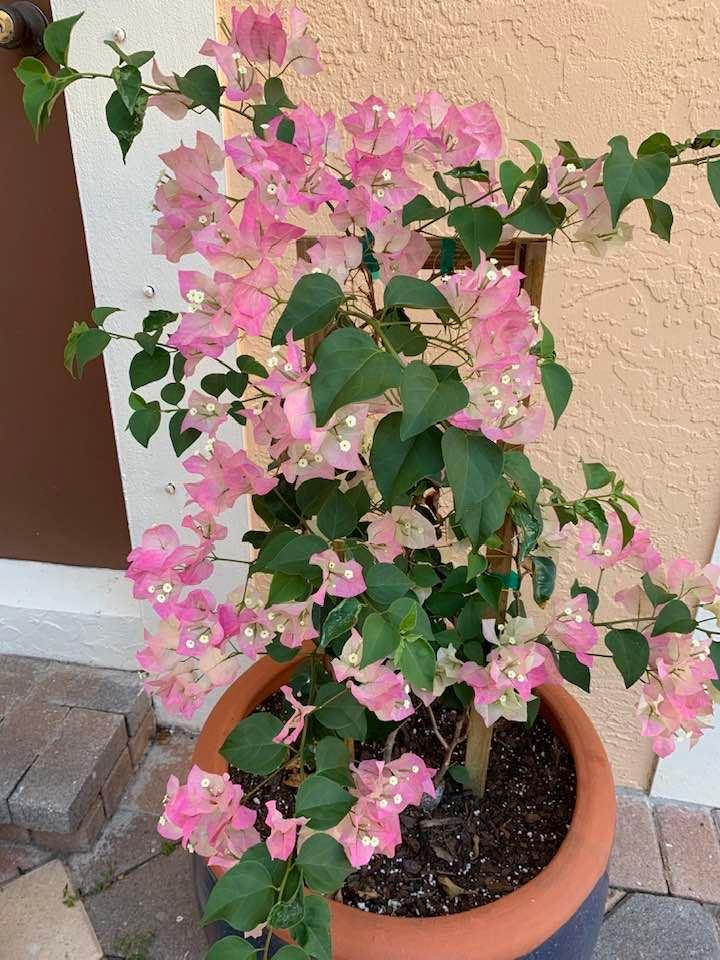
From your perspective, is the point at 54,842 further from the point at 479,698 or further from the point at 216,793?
the point at 479,698

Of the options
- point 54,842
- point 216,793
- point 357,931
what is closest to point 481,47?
point 216,793

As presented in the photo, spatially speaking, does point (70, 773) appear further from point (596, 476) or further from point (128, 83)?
point (128, 83)

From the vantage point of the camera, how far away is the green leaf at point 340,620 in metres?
0.67

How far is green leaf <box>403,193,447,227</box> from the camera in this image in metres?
0.70

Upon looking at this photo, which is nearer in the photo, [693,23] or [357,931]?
[357,931]

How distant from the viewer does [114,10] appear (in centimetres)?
119

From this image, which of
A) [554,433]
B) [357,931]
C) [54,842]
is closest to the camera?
[357,931]

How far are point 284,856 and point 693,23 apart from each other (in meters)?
1.22

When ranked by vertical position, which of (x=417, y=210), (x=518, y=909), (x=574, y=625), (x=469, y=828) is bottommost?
(x=469, y=828)

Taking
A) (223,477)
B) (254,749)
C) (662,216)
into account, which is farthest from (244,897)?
(662,216)

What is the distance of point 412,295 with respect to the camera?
0.60m

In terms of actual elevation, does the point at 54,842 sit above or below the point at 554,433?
below

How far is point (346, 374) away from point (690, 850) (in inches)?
57.6

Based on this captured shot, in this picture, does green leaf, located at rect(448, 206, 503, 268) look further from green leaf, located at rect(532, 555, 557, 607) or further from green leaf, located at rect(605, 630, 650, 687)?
green leaf, located at rect(605, 630, 650, 687)
